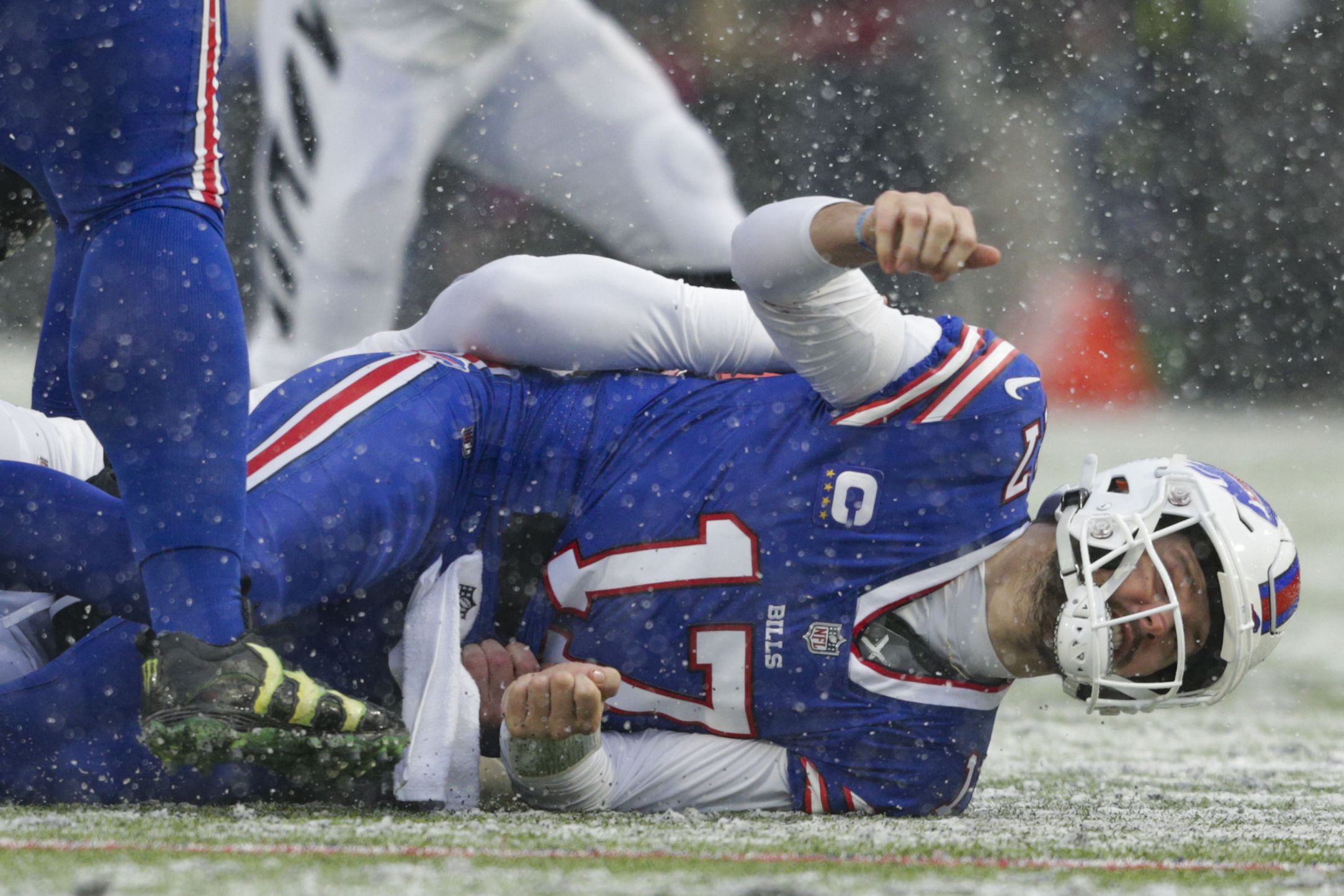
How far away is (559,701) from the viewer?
1404 millimetres

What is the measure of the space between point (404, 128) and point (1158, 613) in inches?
67.4

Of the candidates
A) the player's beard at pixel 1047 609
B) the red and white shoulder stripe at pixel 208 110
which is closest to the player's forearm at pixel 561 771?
the player's beard at pixel 1047 609

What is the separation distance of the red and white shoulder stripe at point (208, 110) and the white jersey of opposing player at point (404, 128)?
143cm

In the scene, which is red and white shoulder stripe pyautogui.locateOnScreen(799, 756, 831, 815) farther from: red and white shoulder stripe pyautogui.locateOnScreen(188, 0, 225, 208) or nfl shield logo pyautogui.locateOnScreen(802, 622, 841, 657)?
red and white shoulder stripe pyautogui.locateOnScreen(188, 0, 225, 208)

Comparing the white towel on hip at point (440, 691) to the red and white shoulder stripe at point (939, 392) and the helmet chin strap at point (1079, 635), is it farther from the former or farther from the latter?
the helmet chin strap at point (1079, 635)

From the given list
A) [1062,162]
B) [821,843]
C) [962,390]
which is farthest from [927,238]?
[1062,162]

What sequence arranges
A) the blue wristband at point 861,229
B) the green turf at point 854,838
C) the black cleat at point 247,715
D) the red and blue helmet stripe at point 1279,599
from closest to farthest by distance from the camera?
the green turf at point 854,838 → the black cleat at point 247,715 → the blue wristband at point 861,229 → the red and blue helmet stripe at point 1279,599

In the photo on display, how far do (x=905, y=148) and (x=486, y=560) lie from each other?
11.1 feet

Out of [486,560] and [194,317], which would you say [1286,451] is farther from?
[194,317]

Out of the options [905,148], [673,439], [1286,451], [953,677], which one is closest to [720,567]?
[673,439]

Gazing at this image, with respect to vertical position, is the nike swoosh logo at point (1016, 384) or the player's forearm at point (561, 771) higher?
the nike swoosh logo at point (1016, 384)

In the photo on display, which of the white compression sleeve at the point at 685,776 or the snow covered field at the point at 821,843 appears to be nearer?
the snow covered field at the point at 821,843

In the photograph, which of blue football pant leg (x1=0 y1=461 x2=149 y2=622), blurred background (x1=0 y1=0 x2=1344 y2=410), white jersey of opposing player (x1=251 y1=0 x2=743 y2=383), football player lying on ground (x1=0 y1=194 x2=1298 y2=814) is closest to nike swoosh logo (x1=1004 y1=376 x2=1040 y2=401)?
football player lying on ground (x1=0 y1=194 x2=1298 y2=814)

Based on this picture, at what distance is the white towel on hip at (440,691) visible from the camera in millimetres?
1467
